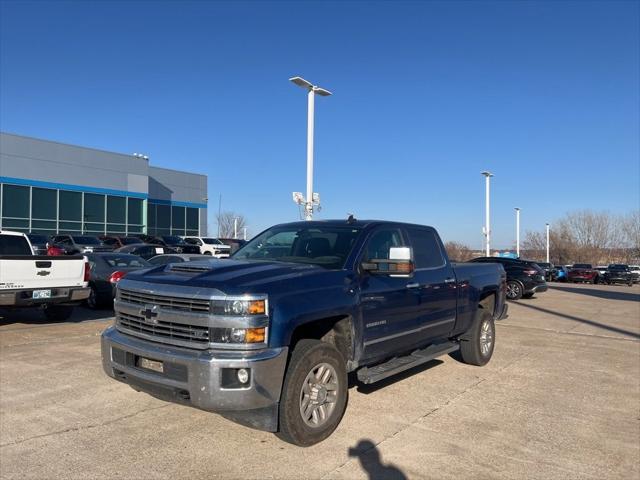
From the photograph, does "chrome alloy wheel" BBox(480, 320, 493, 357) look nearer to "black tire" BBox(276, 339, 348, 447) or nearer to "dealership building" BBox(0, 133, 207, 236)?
"black tire" BBox(276, 339, 348, 447)

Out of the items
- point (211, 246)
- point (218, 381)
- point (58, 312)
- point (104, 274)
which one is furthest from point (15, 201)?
point (218, 381)

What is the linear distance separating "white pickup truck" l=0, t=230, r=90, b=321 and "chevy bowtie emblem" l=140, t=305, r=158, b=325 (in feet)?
20.2

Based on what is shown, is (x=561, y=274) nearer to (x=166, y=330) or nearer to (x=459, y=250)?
(x=459, y=250)

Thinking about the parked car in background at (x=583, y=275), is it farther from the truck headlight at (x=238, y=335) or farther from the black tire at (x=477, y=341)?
the truck headlight at (x=238, y=335)

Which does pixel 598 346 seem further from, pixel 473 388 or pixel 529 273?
pixel 529 273

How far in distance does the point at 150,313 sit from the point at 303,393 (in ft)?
4.66

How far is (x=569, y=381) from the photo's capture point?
272 inches

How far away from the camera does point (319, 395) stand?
441 centimetres

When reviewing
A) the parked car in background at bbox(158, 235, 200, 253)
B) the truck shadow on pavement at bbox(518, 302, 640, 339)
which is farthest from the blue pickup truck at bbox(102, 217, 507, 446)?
the parked car in background at bbox(158, 235, 200, 253)

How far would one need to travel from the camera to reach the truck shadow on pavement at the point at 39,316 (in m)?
10.7

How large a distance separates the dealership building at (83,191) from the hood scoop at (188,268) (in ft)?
116

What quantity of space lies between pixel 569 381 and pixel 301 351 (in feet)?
14.7

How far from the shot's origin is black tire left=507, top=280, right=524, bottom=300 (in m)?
19.2

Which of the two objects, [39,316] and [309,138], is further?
[309,138]
